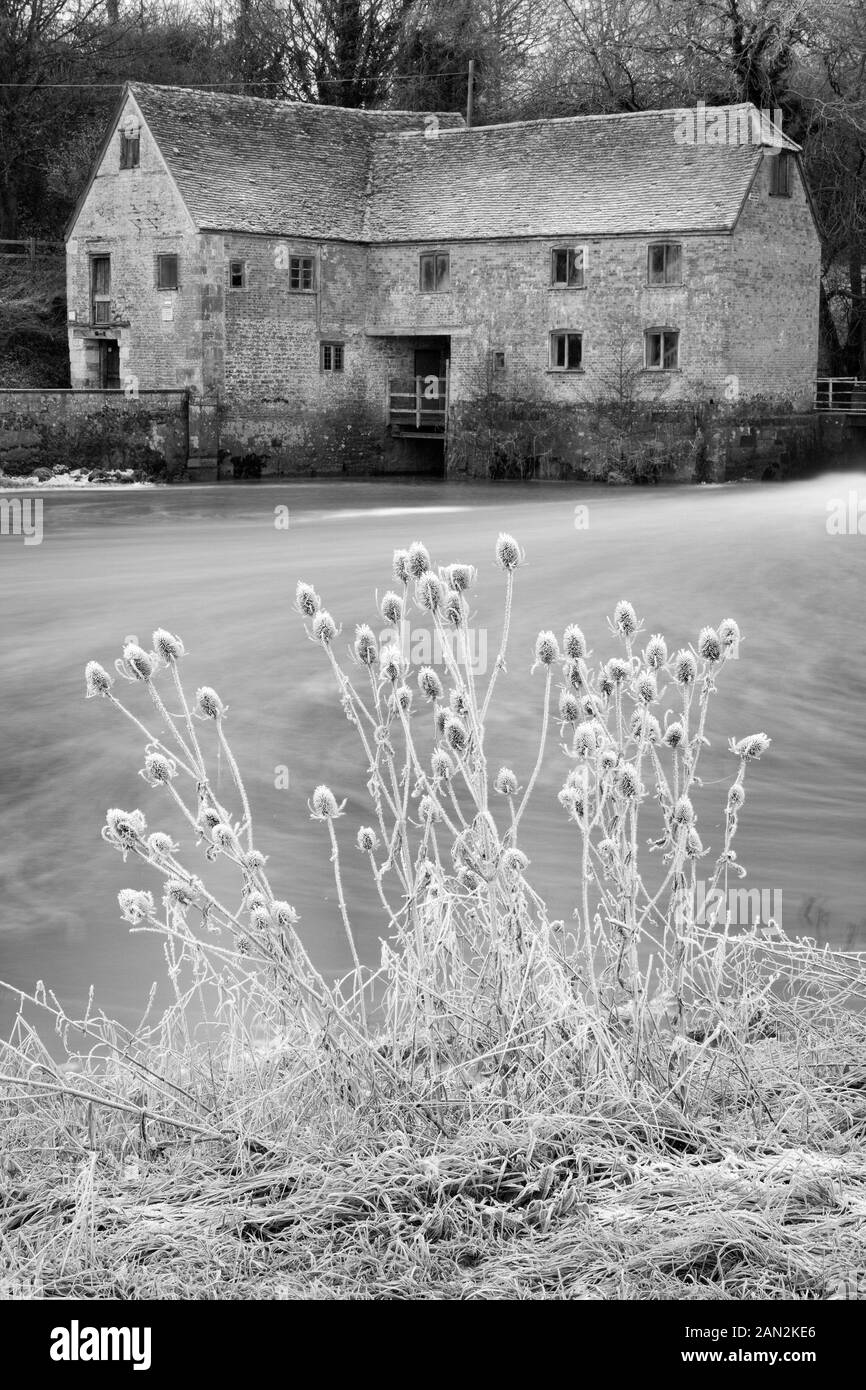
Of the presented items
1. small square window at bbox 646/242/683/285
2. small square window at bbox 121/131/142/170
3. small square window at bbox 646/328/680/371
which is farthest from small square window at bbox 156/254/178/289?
small square window at bbox 646/328/680/371

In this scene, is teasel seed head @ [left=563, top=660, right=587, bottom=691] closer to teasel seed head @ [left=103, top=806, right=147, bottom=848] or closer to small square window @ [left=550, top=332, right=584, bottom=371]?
teasel seed head @ [left=103, top=806, right=147, bottom=848]

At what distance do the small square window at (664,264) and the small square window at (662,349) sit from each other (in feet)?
4.12

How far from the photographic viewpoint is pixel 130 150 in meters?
45.4

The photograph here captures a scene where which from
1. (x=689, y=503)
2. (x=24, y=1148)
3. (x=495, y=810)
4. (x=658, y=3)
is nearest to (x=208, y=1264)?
(x=24, y=1148)

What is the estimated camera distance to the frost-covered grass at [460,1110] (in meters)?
4.30

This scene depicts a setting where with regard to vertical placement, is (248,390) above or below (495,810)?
above

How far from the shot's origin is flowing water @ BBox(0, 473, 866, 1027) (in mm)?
11836

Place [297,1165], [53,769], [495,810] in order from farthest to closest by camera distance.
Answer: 1. [53,769]
2. [495,810]
3. [297,1165]

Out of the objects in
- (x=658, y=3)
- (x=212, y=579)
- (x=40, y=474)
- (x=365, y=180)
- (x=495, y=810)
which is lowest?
(x=495, y=810)

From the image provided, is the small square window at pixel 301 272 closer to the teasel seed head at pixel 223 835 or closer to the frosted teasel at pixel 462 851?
the frosted teasel at pixel 462 851

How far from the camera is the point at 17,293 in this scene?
1927 inches

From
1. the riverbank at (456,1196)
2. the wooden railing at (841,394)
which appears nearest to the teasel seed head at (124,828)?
the riverbank at (456,1196)

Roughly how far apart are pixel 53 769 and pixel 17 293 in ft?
117

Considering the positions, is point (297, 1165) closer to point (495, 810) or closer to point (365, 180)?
point (495, 810)
